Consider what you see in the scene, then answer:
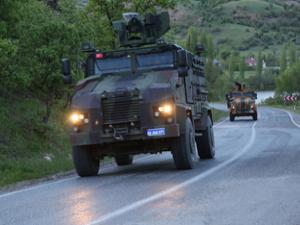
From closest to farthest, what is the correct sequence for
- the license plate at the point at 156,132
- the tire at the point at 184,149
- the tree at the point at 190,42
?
the license plate at the point at 156,132 < the tire at the point at 184,149 < the tree at the point at 190,42

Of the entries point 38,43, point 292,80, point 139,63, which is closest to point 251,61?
point 292,80

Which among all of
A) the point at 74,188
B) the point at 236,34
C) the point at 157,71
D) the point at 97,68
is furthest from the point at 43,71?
the point at 236,34

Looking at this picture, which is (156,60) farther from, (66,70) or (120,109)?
(120,109)

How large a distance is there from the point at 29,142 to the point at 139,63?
21.5ft

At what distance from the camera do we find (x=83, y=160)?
50.4ft

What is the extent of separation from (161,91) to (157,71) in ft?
4.56

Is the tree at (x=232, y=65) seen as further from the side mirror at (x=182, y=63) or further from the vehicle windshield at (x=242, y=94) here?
the side mirror at (x=182, y=63)

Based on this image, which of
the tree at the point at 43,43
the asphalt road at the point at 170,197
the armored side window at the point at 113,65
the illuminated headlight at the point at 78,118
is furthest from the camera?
the tree at the point at 43,43

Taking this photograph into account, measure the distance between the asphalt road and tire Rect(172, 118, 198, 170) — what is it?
0.23 meters

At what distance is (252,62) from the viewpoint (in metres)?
180

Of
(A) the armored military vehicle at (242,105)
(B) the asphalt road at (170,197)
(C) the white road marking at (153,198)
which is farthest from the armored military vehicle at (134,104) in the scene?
(A) the armored military vehicle at (242,105)

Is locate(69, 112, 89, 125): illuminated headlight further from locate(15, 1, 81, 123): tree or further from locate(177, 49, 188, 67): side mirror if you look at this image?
locate(15, 1, 81, 123): tree

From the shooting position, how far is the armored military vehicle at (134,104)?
1448 centimetres

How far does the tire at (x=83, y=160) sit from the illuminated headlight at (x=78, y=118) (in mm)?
733
